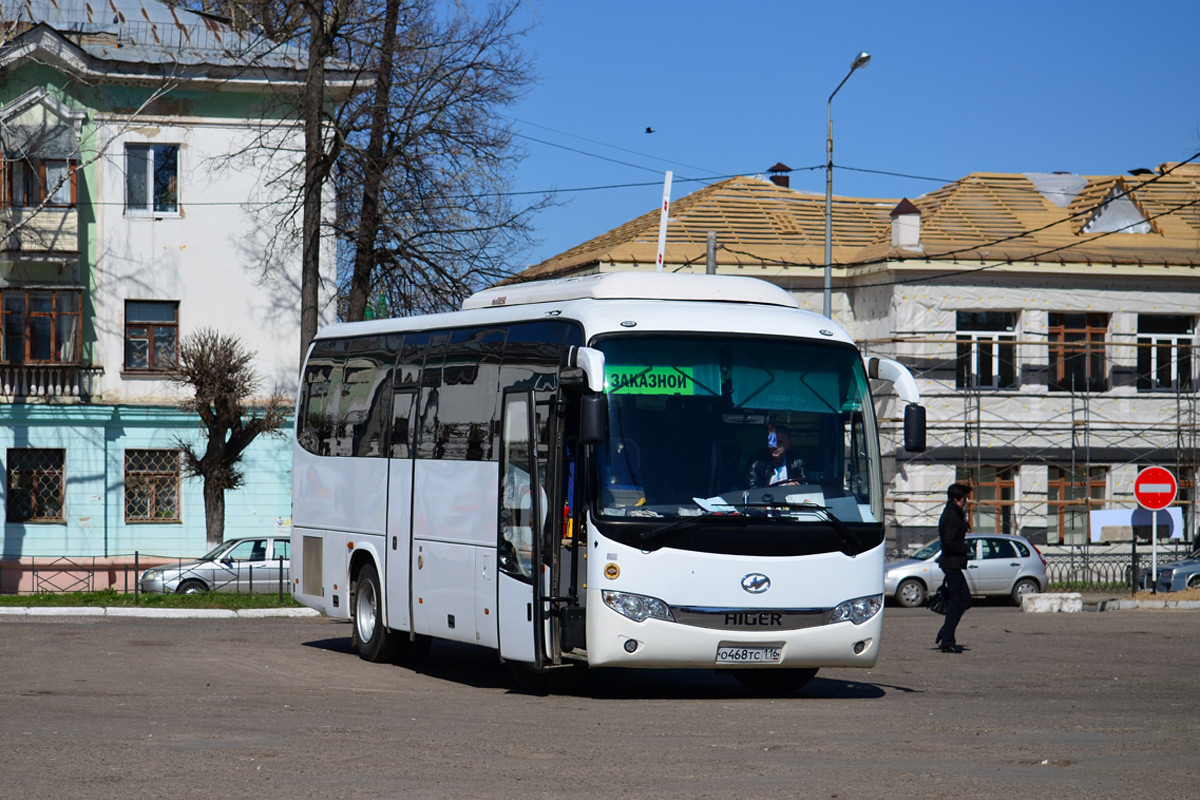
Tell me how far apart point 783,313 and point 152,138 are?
1078 inches

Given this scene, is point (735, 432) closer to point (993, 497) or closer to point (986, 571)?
point (986, 571)

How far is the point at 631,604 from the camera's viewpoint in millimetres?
12211

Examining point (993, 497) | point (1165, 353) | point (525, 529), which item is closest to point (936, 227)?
point (1165, 353)

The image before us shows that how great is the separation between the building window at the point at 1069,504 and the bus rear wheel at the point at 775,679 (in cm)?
2832

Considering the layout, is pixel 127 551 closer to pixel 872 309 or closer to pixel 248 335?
pixel 248 335

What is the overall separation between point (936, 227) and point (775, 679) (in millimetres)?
29789

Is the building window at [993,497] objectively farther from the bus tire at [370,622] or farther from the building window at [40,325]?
the bus tire at [370,622]

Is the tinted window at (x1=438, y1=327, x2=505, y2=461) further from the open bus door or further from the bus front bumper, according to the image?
the bus front bumper

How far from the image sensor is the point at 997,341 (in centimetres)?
3956

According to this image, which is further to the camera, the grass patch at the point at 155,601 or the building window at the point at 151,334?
the building window at the point at 151,334

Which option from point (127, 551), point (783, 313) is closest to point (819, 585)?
point (783, 313)

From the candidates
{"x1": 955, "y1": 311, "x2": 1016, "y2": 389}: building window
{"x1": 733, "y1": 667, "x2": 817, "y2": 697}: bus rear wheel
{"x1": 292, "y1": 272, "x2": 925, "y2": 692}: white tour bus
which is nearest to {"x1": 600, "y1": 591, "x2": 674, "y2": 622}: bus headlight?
{"x1": 292, "y1": 272, "x2": 925, "y2": 692}: white tour bus

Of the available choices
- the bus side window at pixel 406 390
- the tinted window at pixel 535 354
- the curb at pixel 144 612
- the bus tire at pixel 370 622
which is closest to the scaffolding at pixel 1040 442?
the curb at pixel 144 612

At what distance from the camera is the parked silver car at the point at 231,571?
3125cm
